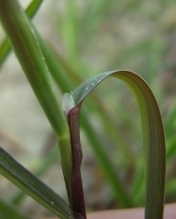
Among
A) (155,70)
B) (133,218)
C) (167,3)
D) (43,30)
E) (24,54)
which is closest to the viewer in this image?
(24,54)

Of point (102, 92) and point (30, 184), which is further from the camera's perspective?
point (102, 92)

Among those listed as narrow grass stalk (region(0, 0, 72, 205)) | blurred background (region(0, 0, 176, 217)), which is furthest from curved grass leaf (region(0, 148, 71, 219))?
blurred background (region(0, 0, 176, 217))

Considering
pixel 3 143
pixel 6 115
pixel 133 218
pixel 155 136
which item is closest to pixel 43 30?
pixel 6 115

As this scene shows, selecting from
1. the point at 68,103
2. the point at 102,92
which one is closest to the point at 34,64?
the point at 68,103

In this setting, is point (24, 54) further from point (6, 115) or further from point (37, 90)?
point (6, 115)

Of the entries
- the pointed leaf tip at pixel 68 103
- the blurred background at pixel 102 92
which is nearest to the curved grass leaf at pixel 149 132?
the pointed leaf tip at pixel 68 103

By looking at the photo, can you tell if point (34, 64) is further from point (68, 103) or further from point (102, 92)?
point (102, 92)

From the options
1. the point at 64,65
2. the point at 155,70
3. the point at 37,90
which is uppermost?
the point at 37,90
